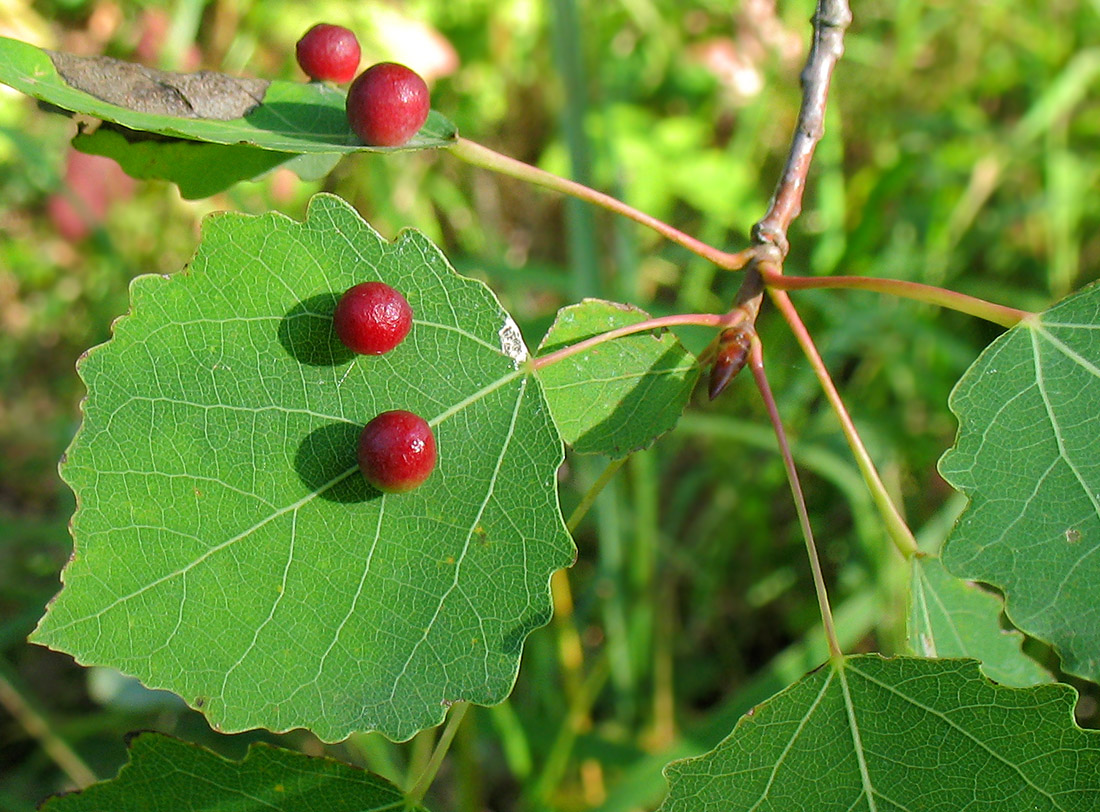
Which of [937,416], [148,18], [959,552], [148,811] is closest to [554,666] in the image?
[937,416]

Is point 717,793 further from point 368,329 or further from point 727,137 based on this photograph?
point 727,137

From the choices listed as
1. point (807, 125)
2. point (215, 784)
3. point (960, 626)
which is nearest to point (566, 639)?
point (960, 626)

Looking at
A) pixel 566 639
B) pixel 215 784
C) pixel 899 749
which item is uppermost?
pixel 899 749

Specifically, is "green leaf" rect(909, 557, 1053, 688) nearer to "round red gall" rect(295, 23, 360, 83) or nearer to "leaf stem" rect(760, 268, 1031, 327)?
"leaf stem" rect(760, 268, 1031, 327)

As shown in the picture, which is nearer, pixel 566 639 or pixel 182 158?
pixel 182 158

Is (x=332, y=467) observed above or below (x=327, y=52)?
below

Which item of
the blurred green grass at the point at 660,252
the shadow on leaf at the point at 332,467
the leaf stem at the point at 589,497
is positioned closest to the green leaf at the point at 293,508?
the shadow on leaf at the point at 332,467

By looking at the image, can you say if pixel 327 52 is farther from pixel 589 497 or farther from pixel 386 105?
pixel 589 497
